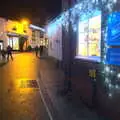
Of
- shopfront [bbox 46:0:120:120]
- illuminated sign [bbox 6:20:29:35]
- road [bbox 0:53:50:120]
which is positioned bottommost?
road [bbox 0:53:50:120]

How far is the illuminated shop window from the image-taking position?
914cm

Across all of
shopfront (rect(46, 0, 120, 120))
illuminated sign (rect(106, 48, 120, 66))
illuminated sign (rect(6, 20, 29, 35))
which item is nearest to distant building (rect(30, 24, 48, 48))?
illuminated sign (rect(6, 20, 29, 35))

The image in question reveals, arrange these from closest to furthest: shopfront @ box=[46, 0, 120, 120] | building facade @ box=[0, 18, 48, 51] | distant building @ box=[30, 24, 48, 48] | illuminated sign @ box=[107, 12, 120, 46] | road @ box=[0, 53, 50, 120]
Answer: illuminated sign @ box=[107, 12, 120, 46] → shopfront @ box=[46, 0, 120, 120] → road @ box=[0, 53, 50, 120] → building facade @ box=[0, 18, 48, 51] → distant building @ box=[30, 24, 48, 48]

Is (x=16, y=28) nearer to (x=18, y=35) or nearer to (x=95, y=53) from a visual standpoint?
(x=18, y=35)

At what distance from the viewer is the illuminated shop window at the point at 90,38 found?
9.14m

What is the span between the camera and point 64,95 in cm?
1204

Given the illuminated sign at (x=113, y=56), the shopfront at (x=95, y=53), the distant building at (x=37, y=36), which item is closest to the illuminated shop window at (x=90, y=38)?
the shopfront at (x=95, y=53)

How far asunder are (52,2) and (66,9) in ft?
23.2

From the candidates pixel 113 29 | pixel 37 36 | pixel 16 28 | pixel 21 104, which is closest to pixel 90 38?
pixel 113 29

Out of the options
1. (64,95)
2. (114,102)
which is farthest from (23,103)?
(114,102)

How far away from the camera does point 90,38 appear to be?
32.7 feet

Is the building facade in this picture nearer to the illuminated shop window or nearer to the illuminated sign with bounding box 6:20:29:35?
the illuminated sign with bounding box 6:20:29:35

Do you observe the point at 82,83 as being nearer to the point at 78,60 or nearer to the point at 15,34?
the point at 78,60

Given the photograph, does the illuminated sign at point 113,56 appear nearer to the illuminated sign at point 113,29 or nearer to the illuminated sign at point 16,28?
the illuminated sign at point 113,29
